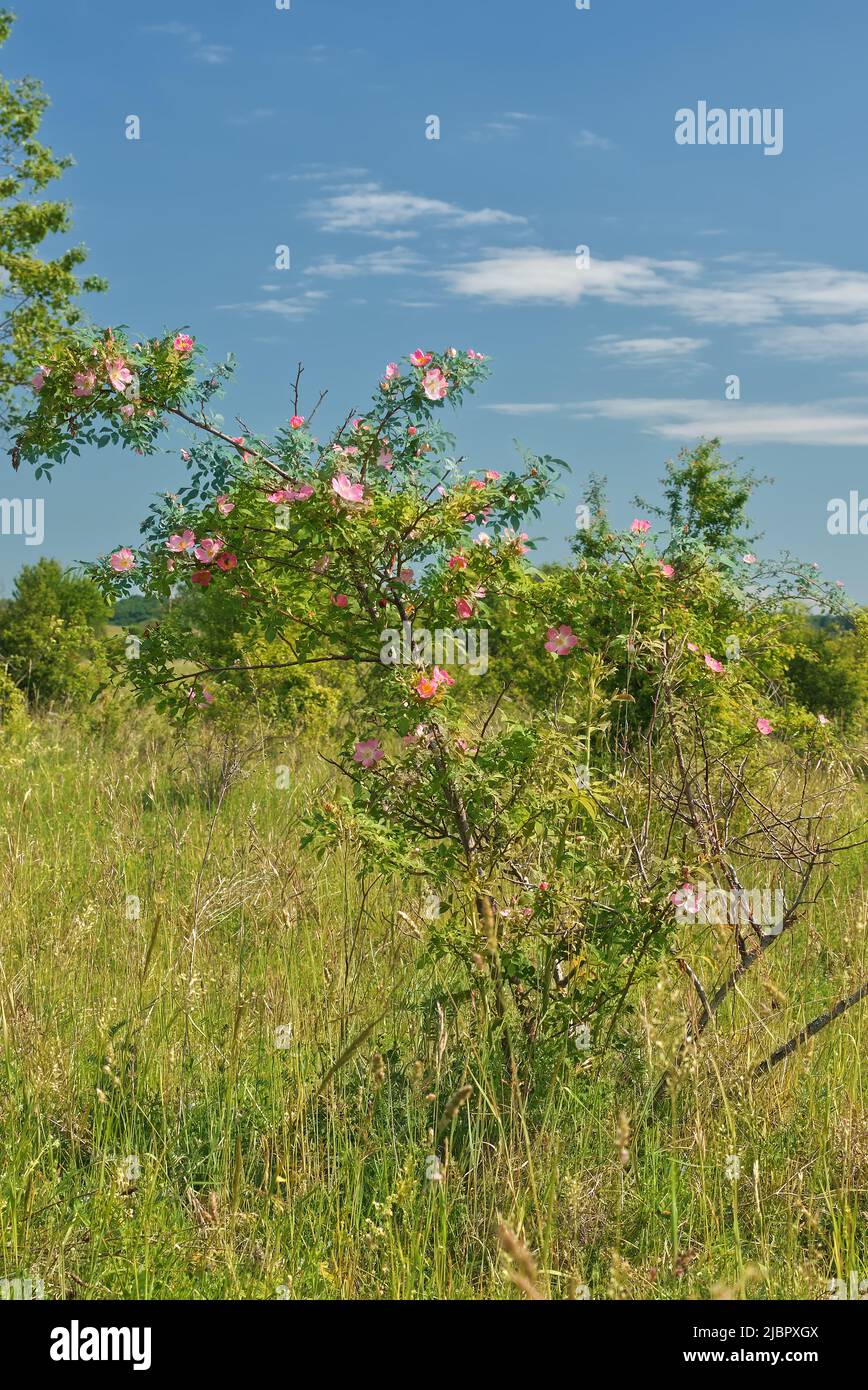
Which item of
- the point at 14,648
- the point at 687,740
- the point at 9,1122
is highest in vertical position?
the point at 14,648

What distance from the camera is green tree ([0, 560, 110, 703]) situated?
1470cm

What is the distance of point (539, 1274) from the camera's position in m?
2.43

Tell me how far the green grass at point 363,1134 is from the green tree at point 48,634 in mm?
10650

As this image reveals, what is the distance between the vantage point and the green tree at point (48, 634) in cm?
1470

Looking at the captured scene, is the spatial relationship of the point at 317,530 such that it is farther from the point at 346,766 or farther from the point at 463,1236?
the point at 463,1236

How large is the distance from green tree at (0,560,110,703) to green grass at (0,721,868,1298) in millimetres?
10650

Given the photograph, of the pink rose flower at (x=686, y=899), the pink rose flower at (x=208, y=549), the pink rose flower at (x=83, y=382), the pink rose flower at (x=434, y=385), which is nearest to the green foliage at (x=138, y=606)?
the pink rose flower at (x=208, y=549)

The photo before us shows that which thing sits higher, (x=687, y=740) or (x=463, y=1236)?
(x=687, y=740)

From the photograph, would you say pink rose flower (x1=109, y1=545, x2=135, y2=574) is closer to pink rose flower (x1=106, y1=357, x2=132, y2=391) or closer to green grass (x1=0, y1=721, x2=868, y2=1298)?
pink rose flower (x1=106, y1=357, x2=132, y2=391)

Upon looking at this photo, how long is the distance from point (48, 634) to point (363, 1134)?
13081mm

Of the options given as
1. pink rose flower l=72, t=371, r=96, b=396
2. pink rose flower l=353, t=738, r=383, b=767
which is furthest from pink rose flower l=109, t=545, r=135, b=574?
pink rose flower l=353, t=738, r=383, b=767

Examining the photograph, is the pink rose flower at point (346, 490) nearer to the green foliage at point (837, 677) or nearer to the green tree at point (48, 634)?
the green foliage at point (837, 677)
